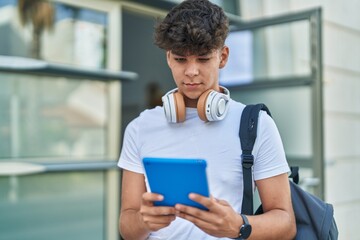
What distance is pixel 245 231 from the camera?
1.14m

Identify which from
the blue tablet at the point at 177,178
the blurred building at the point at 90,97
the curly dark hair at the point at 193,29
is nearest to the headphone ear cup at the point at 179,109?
the curly dark hair at the point at 193,29

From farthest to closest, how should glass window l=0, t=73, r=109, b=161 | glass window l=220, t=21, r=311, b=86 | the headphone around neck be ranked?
Answer: glass window l=220, t=21, r=311, b=86
glass window l=0, t=73, r=109, b=161
the headphone around neck

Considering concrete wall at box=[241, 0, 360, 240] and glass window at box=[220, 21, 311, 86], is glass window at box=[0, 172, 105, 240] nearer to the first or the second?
glass window at box=[220, 21, 311, 86]

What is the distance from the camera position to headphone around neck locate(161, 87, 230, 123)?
1237mm

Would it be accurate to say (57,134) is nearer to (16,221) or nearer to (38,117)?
(38,117)

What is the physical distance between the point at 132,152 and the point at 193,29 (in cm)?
41

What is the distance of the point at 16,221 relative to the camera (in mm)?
2953

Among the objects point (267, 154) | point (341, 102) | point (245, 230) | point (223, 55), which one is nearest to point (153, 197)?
point (245, 230)

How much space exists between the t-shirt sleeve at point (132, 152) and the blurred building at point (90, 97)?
5.50 ft

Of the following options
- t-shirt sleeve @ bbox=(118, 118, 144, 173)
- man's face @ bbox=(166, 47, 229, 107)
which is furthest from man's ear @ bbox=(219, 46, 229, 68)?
t-shirt sleeve @ bbox=(118, 118, 144, 173)

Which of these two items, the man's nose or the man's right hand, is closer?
the man's right hand

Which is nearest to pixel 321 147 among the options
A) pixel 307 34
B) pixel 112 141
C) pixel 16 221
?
pixel 307 34

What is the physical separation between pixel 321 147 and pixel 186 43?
240cm

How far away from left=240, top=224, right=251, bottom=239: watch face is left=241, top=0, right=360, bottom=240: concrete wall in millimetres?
3389
